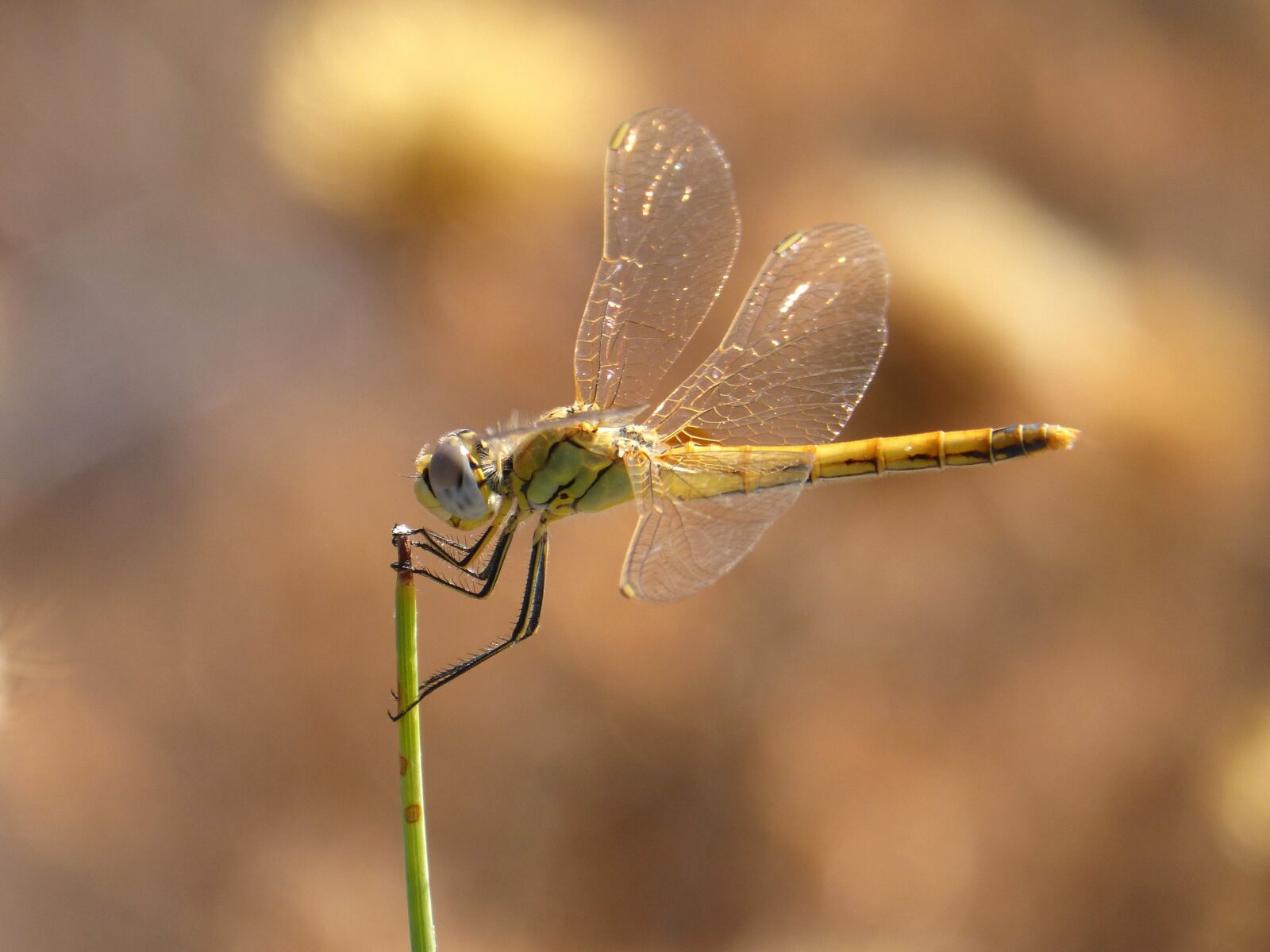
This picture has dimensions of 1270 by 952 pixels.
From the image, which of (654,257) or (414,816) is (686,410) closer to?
(654,257)

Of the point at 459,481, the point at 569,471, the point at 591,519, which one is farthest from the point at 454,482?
the point at 591,519

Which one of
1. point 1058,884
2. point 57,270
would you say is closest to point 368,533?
point 57,270

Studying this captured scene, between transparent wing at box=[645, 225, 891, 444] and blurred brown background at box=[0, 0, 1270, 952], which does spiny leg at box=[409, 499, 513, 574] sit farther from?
blurred brown background at box=[0, 0, 1270, 952]

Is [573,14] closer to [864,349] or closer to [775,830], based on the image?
[864,349]

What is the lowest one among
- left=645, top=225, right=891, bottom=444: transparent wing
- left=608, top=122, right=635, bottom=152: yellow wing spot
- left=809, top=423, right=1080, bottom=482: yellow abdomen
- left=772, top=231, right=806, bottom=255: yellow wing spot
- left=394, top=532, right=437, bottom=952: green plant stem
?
A: left=394, top=532, right=437, bottom=952: green plant stem

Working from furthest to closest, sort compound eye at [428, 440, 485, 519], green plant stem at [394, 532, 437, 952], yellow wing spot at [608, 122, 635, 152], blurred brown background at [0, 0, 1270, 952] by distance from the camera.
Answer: blurred brown background at [0, 0, 1270, 952]
yellow wing spot at [608, 122, 635, 152]
compound eye at [428, 440, 485, 519]
green plant stem at [394, 532, 437, 952]

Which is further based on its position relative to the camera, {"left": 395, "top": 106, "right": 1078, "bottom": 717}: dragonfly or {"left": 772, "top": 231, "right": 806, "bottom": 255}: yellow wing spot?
{"left": 772, "top": 231, "right": 806, "bottom": 255}: yellow wing spot

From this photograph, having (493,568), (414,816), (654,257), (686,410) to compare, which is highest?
(654,257)

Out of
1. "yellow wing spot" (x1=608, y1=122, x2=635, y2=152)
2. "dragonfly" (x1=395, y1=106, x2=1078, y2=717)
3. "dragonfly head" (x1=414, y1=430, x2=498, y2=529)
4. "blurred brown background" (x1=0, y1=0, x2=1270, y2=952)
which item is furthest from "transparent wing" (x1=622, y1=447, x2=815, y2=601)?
"blurred brown background" (x1=0, y1=0, x2=1270, y2=952)
